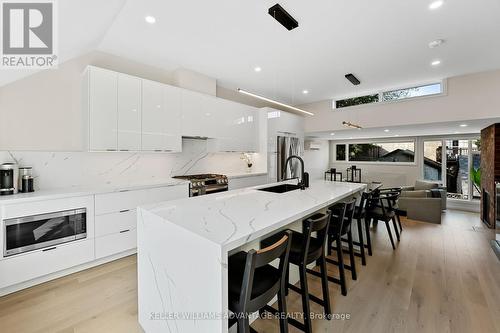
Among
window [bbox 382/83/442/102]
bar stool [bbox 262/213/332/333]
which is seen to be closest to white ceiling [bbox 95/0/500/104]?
window [bbox 382/83/442/102]

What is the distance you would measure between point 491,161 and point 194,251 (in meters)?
6.01

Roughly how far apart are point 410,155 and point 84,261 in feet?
28.6

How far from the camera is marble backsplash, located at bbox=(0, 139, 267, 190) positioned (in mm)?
2760

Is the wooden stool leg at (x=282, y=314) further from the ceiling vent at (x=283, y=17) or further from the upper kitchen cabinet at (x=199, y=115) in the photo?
the upper kitchen cabinet at (x=199, y=115)

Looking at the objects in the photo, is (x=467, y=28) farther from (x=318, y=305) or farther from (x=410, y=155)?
(x=410, y=155)

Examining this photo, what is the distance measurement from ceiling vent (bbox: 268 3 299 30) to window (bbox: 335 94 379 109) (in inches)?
133

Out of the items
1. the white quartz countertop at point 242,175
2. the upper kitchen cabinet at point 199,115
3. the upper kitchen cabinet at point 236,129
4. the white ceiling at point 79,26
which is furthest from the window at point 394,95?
the white ceiling at point 79,26

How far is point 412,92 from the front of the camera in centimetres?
452

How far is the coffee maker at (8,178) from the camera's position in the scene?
7.72ft

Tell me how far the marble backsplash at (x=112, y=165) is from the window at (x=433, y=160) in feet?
21.3

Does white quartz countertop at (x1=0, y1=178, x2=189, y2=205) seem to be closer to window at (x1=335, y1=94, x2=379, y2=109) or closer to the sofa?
window at (x1=335, y1=94, x2=379, y2=109)

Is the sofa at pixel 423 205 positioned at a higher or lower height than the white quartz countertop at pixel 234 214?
lower

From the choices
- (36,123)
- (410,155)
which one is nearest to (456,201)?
(410,155)

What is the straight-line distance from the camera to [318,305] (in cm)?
208
